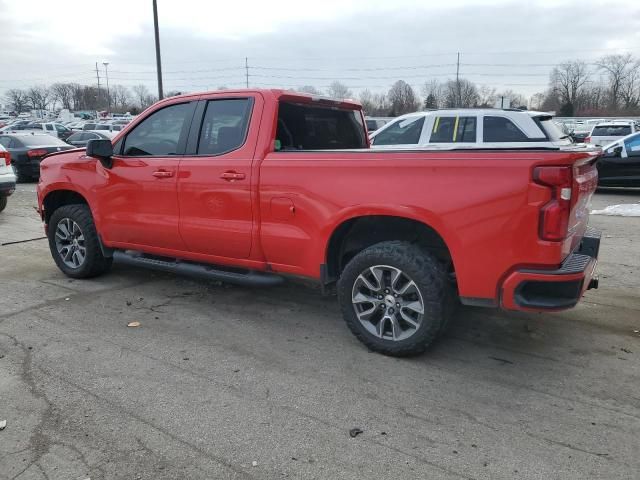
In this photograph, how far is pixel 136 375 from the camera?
12.4ft

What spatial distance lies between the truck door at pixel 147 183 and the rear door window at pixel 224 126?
0.71 ft

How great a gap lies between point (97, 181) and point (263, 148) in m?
2.10

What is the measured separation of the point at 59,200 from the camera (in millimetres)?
6234

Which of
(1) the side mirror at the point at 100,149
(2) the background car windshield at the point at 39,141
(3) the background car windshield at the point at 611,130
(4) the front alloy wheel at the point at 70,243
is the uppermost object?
(1) the side mirror at the point at 100,149

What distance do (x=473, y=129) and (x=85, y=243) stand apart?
6.95m

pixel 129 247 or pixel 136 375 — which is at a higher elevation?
pixel 129 247

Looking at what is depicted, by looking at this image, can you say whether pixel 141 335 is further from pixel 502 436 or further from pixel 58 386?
pixel 502 436

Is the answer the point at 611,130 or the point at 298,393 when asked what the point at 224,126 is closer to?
the point at 298,393

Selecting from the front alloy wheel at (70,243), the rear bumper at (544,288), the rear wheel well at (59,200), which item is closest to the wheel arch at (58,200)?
the rear wheel well at (59,200)

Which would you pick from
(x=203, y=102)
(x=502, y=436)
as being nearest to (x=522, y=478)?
(x=502, y=436)

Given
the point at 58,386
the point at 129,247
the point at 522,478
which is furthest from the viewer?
the point at 129,247

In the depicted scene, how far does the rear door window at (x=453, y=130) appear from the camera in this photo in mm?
9977

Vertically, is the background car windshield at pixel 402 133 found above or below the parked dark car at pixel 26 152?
above

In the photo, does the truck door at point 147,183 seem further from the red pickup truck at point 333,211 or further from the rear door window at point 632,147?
the rear door window at point 632,147
